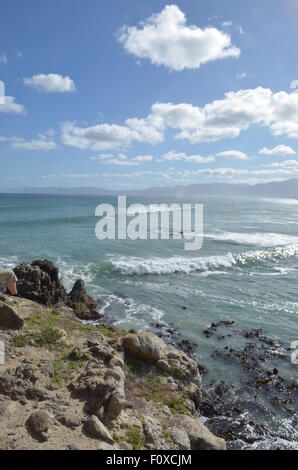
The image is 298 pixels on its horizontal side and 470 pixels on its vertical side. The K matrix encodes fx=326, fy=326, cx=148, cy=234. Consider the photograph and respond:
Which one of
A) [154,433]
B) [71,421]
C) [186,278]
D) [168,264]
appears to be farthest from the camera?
[168,264]

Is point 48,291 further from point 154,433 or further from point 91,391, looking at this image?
point 154,433

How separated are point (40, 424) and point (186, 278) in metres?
24.6

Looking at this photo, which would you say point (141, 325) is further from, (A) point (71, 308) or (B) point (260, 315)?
(B) point (260, 315)

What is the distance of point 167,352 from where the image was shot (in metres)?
14.1

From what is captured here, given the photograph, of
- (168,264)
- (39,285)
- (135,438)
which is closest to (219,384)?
(135,438)

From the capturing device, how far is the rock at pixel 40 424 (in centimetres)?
→ 848

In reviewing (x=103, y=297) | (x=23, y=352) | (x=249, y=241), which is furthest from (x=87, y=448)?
(x=249, y=241)

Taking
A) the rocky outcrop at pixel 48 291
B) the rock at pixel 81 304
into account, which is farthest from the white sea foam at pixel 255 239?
the rocky outcrop at pixel 48 291

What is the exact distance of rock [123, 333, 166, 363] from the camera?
13455 mm

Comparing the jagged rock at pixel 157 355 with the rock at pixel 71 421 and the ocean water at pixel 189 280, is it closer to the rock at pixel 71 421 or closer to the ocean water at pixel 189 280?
the ocean water at pixel 189 280

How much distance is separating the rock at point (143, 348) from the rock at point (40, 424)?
4947 millimetres

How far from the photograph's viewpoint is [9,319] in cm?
1363
